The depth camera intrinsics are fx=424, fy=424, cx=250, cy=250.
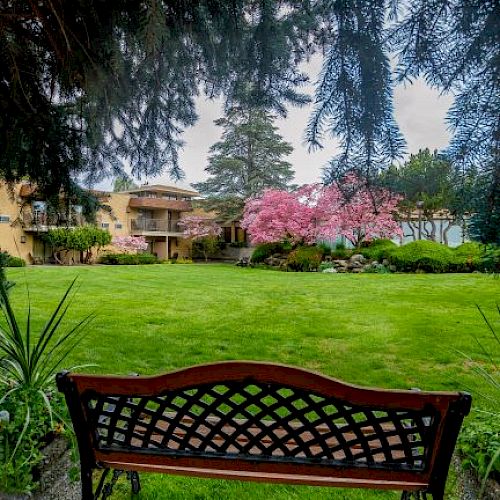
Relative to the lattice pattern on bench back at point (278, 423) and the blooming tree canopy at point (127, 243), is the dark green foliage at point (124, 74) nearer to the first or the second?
the lattice pattern on bench back at point (278, 423)

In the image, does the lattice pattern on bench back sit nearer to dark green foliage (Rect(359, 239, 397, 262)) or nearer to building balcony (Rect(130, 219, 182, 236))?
dark green foliage (Rect(359, 239, 397, 262))

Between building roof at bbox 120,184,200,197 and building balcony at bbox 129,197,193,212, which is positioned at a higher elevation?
building roof at bbox 120,184,200,197

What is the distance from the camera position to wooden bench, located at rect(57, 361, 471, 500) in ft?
3.72

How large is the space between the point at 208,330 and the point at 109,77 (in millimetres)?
3962

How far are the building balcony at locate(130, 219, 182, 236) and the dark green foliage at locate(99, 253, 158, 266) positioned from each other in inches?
109

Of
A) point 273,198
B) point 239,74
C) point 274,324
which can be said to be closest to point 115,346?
point 274,324

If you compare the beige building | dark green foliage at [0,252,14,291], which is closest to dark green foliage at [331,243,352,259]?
the beige building

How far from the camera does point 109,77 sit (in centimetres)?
205

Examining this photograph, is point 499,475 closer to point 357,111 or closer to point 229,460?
point 229,460

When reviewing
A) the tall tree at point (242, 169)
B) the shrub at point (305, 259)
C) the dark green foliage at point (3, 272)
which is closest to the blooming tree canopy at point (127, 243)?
the tall tree at point (242, 169)

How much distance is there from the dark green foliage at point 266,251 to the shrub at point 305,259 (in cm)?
149

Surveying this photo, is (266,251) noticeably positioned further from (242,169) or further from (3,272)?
(3,272)

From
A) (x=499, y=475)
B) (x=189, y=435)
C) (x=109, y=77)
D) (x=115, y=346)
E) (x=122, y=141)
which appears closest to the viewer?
(x=189, y=435)

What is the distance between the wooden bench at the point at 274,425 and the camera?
3.72ft
